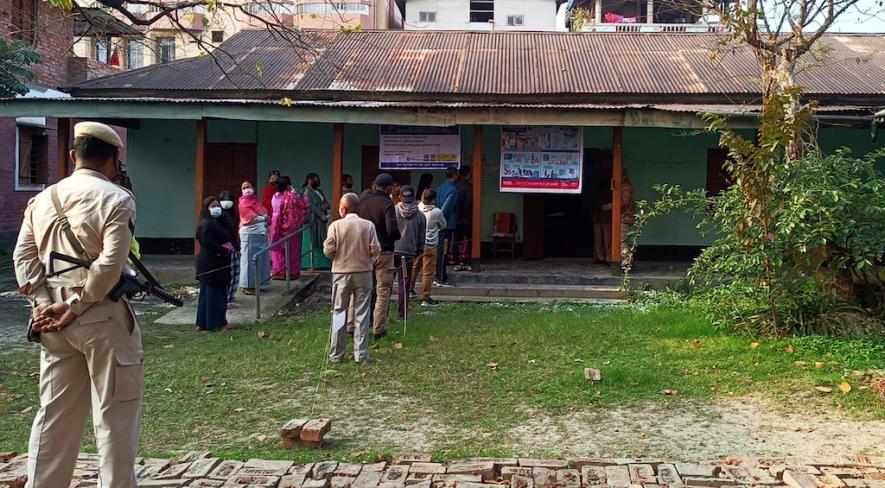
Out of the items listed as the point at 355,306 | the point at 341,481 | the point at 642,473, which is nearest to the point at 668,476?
the point at 642,473

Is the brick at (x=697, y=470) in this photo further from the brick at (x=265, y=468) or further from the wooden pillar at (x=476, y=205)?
the wooden pillar at (x=476, y=205)

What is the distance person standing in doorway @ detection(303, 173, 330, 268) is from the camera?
11.5 meters

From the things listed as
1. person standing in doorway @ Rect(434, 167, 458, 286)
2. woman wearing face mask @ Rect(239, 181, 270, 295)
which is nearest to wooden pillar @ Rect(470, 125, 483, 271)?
person standing in doorway @ Rect(434, 167, 458, 286)

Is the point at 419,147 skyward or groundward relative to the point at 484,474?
skyward

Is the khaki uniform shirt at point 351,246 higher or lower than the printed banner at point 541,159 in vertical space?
lower

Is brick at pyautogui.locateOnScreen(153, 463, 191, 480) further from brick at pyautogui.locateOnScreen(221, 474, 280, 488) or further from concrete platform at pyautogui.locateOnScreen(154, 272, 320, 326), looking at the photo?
concrete platform at pyautogui.locateOnScreen(154, 272, 320, 326)

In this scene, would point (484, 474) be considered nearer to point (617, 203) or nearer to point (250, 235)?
point (250, 235)

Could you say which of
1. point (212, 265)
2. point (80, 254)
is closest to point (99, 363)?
point (80, 254)

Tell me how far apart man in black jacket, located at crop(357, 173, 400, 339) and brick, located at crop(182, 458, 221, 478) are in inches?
146

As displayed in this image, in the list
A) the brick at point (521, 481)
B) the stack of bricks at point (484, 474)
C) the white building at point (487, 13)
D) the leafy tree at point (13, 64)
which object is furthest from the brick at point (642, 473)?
the white building at point (487, 13)

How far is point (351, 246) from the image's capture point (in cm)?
718

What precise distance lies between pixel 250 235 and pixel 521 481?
6.89 meters

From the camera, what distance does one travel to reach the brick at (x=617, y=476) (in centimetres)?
420

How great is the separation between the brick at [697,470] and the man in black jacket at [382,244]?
4.28 metres
